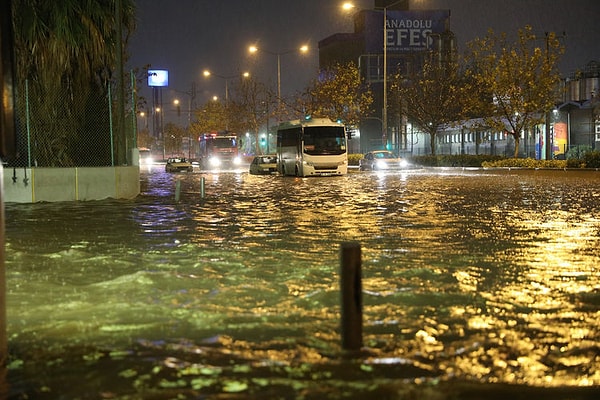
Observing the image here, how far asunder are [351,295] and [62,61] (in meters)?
19.3

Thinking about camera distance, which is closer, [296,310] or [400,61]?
[296,310]

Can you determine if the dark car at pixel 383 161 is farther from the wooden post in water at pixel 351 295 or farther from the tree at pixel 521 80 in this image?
the wooden post in water at pixel 351 295

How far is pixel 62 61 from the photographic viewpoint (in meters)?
23.5

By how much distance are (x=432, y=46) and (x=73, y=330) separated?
9615 cm

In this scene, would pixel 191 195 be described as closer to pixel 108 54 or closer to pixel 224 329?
pixel 108 54

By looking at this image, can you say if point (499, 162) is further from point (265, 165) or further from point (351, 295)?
point (351, 295)

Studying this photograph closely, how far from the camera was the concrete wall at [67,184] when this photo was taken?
2292 cm

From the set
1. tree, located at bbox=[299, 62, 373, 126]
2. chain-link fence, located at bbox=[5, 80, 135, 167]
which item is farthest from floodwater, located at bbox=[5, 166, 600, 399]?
tree, located at bbox=[299, 62, 373, 126]

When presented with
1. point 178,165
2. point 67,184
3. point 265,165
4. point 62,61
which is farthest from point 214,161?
point 62,61

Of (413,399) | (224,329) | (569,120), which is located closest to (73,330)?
(224,329)

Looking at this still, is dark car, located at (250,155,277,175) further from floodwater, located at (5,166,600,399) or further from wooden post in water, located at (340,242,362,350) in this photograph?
wooden post in water, located at (340,242,362,350)

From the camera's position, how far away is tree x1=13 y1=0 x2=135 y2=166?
2308cm

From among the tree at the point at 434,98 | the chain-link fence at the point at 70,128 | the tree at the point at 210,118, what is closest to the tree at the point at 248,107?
the tree at the point at 210,118

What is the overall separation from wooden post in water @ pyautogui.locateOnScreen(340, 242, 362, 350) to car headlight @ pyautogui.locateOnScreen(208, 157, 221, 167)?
6316cm
